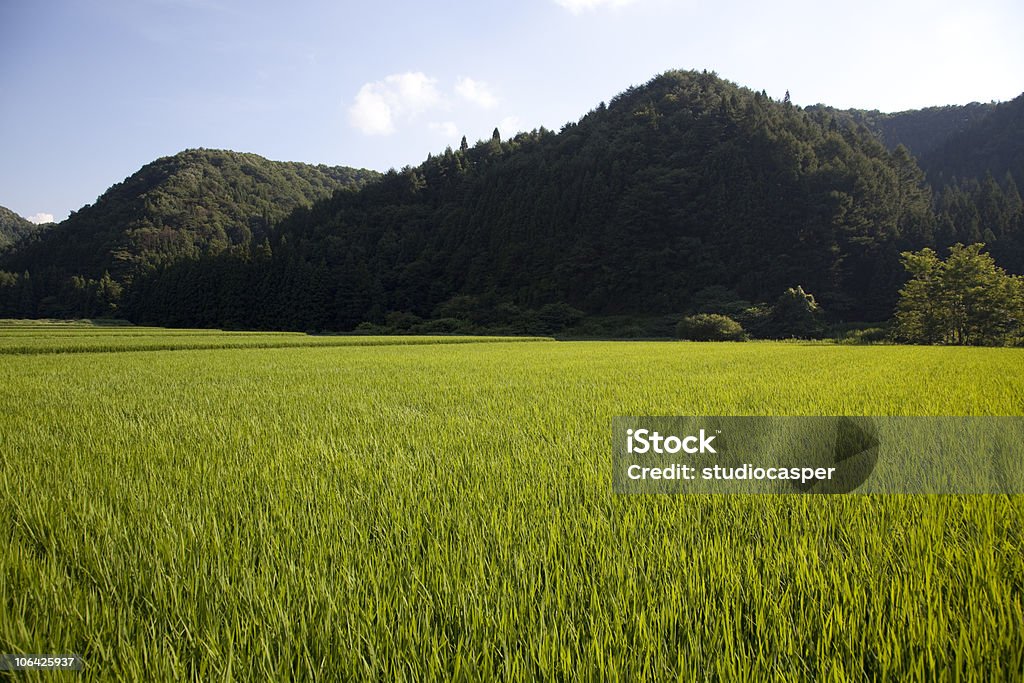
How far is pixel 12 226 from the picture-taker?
131 m

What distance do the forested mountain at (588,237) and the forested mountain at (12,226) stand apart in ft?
209

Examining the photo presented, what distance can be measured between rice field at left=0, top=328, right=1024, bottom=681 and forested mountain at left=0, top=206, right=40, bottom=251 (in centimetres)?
17036

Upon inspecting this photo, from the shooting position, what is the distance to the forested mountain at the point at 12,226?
12488 centimetres

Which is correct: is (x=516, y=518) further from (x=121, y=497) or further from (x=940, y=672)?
(x=121, y=497)

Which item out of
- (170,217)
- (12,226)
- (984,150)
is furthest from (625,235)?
(12,226)

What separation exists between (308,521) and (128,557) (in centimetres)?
49

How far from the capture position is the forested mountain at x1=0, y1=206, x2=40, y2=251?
410 ft

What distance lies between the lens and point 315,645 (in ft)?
3.38

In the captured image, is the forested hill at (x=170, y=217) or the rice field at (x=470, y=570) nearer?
the rice field at (x=470, y=570)

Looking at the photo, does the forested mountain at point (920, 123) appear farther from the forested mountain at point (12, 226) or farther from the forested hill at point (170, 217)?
the forested mountain at point (12, 226)

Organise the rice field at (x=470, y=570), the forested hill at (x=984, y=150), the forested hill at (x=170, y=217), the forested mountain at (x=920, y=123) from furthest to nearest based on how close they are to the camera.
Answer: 1. the forested mountain at (x=920, y=123)
2. the forested hill at (x=984, y=150)
3. the forested hill at (x=170, y=217)
4. the rice field at (x=470, y=570)

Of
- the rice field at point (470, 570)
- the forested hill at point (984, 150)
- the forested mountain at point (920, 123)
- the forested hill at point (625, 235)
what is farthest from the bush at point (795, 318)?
the forested mountain at point (920, 123)

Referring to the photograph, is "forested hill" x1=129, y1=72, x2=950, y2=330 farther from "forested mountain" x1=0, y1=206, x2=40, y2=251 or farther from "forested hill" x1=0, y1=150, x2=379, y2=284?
"forested mountain" x1=0, y1=206, x2=40, y2=251

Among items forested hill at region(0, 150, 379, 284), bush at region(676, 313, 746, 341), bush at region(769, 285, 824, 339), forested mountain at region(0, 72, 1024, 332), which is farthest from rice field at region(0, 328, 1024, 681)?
forested hill at region(0, 150, 379, 284)
